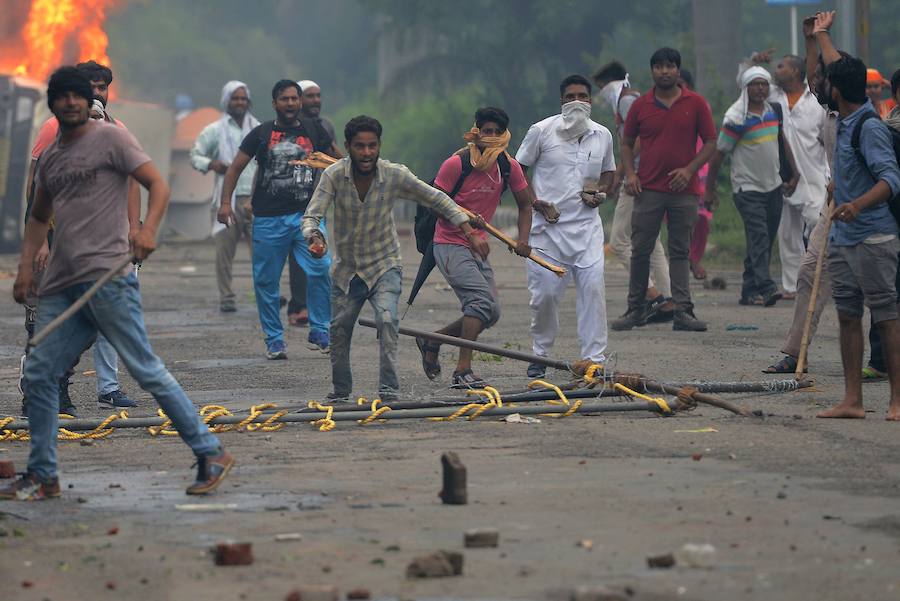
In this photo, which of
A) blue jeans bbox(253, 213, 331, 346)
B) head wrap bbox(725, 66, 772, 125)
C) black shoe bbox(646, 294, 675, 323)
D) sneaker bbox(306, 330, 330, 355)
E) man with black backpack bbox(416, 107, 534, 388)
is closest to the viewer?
man with black backpack bbox(416, 107, 534, 388)

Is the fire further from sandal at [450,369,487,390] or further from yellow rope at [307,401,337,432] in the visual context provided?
yellow rope at [307,401,337,432]

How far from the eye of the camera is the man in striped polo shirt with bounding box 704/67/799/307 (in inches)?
614

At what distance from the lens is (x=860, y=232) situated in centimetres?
934

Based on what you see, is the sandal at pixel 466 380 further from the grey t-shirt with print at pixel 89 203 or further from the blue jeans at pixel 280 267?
the grey t-shirt with print at pixel 89 203

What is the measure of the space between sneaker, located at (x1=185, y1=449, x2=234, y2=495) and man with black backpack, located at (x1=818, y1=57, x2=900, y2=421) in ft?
11.2

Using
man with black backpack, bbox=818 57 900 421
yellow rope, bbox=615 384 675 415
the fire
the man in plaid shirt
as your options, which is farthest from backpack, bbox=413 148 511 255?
the fire

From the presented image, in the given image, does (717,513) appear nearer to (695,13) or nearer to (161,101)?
(695,13)

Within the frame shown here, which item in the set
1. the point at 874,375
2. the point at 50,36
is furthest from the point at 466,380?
the point at 50,36

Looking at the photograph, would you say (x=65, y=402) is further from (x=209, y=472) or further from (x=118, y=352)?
(x=209, y=472)

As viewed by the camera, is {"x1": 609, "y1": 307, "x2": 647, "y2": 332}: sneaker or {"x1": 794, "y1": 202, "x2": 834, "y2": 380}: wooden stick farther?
{"x1": 609, "y1": 307, "x2": 647, "y2": 332}: sneaker

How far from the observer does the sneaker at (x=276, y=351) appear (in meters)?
12.9

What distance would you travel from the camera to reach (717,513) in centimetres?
677

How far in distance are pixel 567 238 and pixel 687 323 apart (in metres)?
2.96

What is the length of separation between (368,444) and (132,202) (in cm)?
209
